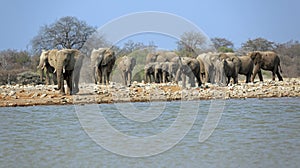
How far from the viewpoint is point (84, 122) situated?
15.1 metres

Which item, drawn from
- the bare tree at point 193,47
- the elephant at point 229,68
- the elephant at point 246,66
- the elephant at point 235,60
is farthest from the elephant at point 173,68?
the bare tree at point 193,47

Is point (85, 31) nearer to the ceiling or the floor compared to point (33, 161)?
nearer to the ceiling

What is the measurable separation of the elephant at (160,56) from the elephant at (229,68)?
4.40 meters

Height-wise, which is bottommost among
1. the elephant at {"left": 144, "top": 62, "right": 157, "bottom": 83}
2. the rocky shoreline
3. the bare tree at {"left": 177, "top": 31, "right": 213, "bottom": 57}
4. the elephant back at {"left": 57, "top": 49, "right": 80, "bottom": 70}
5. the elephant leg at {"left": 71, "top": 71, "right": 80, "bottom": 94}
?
the rocky shoreline

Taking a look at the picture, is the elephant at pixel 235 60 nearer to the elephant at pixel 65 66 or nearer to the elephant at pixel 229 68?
the elephant at pixel 229 68

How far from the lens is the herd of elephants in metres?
22.4

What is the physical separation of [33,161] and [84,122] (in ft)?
16.1

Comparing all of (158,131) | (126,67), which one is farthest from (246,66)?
(158,131)

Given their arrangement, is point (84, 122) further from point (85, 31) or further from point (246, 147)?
point (85, 31)

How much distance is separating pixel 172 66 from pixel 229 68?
8.52ft

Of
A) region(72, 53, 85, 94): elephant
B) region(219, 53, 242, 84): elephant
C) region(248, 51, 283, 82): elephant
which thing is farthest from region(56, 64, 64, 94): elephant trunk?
region(248, 51, 283, 82): elephant

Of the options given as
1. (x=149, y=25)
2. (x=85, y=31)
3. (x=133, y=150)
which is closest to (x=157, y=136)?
(x=133, y=150)

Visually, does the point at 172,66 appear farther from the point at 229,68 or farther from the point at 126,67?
the point at 126,67

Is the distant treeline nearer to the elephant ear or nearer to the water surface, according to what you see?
the elephant ear
